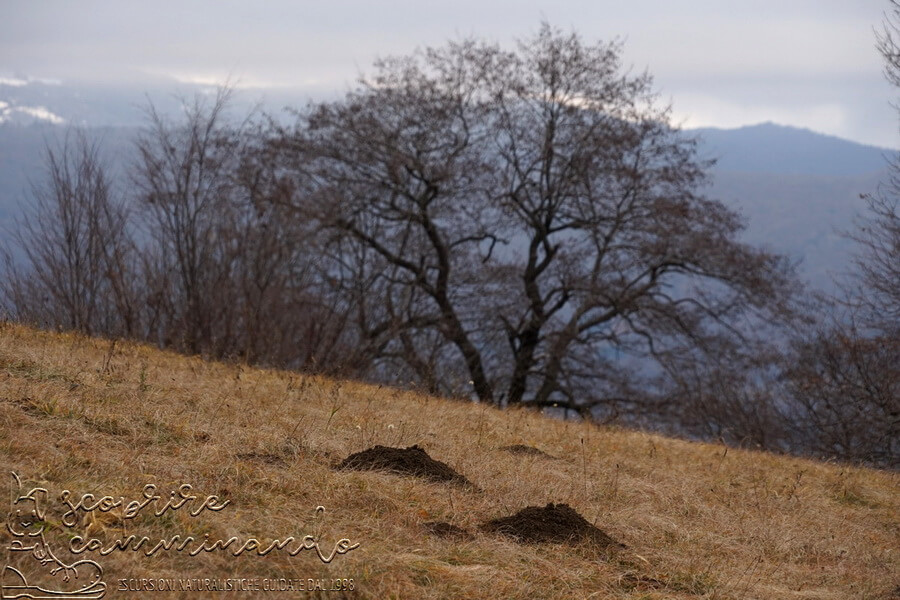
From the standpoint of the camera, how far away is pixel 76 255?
14797 mm

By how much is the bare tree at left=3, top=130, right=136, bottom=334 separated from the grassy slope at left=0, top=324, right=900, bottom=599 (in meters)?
6.10

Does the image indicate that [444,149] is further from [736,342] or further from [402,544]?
[402,544]

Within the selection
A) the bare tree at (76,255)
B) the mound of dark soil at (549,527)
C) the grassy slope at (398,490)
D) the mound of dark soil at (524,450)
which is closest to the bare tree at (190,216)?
the bare tree at (76,255)

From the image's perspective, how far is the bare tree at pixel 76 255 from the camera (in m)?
14.5

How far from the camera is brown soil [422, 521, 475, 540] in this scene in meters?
4.82

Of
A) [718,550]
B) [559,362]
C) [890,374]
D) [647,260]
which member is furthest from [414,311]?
[718,550]

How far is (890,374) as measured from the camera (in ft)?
49.9

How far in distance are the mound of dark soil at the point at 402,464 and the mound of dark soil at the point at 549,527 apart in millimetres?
724

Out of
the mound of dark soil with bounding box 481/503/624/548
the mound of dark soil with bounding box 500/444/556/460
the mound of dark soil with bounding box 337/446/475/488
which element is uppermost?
the mound of dark soil with bounding box 337/446/475/488

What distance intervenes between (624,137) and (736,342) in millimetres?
5650

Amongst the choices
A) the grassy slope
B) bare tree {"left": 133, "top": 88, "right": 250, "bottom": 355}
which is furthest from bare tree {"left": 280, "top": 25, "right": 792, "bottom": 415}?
the grassy slope

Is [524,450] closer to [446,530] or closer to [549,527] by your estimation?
[549,527]

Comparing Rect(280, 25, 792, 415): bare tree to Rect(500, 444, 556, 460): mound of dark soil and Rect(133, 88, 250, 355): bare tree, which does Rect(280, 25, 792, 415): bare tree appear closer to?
Rect(133, 88, 250, 355): bare tree

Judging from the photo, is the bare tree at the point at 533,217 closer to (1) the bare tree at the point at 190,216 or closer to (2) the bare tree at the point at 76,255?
(1) the bare tree at the point at 190,216
